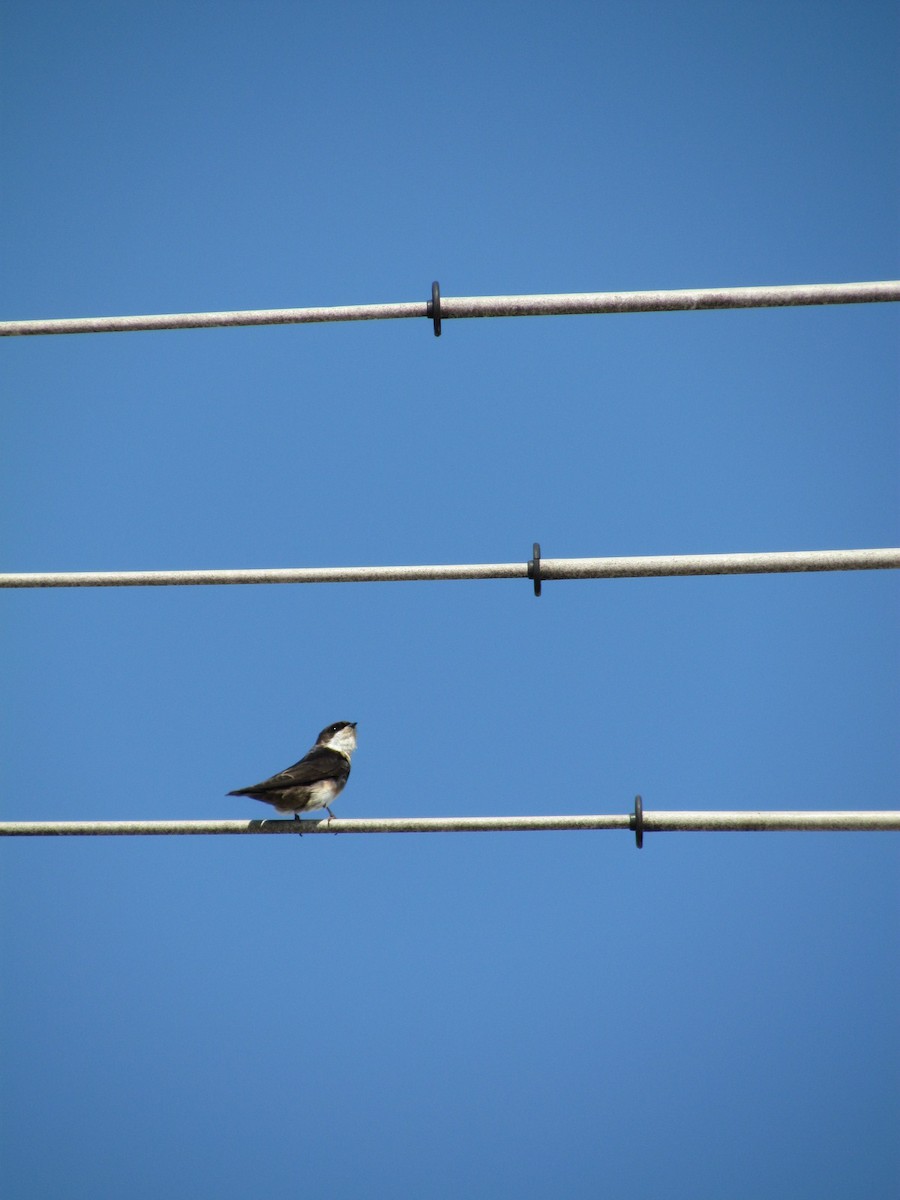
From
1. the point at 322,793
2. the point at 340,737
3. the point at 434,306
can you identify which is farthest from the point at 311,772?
the point at 434,306

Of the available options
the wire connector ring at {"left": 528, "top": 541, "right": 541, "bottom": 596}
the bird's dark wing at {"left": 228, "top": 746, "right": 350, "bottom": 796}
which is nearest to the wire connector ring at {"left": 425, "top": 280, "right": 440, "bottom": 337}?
the wire connector ring at {"left": 528, "top": 541, "right": 541, "bottom": 596}

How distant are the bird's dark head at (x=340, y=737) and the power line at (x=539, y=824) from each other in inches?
275

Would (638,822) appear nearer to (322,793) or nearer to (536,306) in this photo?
(536,306)

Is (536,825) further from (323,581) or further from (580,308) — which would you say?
(580,308)

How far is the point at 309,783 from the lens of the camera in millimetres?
11039

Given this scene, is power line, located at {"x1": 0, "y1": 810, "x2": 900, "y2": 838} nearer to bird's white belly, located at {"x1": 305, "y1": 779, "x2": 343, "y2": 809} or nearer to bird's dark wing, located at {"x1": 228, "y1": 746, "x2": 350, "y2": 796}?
bird's dark wing, located at {"x1": 228, "y1": 746, "x2": 350, "y2": 796}

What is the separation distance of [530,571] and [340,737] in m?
7.74

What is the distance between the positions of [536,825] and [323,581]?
151 centimetres

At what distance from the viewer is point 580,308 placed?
589 cm

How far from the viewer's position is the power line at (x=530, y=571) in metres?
5.67

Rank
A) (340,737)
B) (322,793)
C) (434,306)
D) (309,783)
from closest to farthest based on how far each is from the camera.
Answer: (434,306), (309,783), (322,793), (340,737)

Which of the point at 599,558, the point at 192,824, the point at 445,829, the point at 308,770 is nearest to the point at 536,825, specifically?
the point at 445,829

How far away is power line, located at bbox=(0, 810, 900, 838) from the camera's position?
559 centimetres

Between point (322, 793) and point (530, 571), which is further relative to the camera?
point (322, 793)
